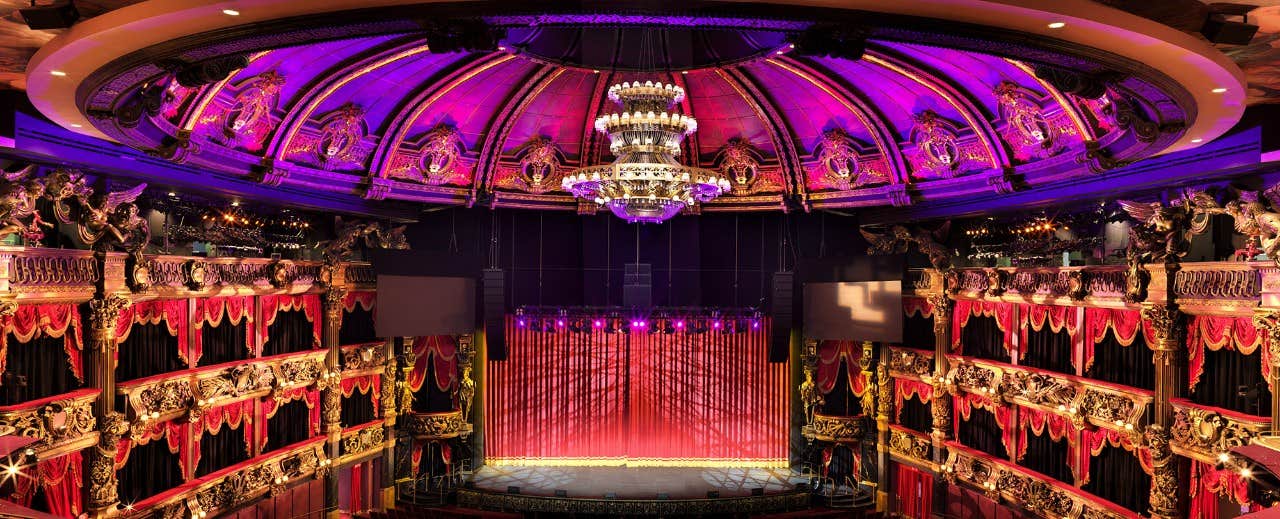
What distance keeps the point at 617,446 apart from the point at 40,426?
39.6ft

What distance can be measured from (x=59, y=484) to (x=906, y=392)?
1478cm

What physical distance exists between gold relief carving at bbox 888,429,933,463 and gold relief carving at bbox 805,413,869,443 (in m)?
0.76

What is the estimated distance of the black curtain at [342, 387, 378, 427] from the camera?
15.7 m

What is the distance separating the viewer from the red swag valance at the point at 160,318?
1093 cm

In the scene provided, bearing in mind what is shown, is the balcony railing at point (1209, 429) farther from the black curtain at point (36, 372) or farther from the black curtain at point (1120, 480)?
the black curtain at point (36, 372)

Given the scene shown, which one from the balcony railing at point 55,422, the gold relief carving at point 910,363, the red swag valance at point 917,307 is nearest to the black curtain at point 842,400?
the gold relief carving at point 910,363

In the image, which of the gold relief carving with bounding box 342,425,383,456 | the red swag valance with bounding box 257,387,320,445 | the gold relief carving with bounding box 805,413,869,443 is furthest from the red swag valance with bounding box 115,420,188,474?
the gold relief carving with bounding box 805,413,869,443

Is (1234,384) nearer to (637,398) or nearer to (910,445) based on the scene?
(910,445)

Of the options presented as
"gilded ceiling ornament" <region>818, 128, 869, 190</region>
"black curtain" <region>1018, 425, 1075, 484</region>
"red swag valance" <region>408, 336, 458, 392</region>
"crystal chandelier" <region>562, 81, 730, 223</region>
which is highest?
"gilded ceiling ornament" <region>818, 128, 869, 190</region>

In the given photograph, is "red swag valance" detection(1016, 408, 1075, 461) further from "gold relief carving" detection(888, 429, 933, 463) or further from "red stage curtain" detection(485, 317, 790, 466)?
"red stage curtain" detection(485, 317, 790, 466)

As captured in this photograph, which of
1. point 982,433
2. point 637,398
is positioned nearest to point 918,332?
point 982,433

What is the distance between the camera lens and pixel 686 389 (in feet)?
63.0

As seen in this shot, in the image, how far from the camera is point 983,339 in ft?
48.1

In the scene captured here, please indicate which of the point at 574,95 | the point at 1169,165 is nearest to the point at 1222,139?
the point at 1169,165
